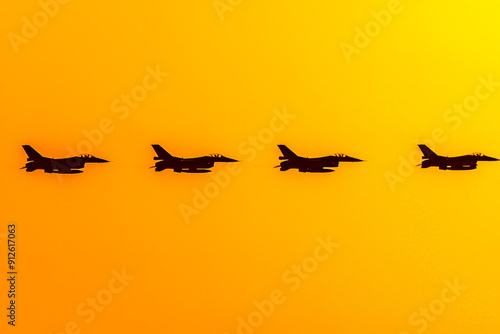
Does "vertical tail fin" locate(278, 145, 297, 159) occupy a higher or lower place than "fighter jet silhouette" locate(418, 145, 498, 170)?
higher

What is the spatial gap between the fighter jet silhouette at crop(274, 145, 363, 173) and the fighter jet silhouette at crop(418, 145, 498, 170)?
1.97 ft

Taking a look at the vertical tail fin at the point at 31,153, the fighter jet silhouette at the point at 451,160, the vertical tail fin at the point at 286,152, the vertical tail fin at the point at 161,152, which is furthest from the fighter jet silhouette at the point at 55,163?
the fighter jet silhouette at the point at 451,160

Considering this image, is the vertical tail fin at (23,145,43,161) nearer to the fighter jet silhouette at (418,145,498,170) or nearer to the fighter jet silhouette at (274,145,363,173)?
the fighter jet silhouette at (274,145,363,173)

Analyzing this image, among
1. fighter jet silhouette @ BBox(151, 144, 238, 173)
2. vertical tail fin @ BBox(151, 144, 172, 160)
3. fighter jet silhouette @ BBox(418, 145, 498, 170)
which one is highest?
vertical tail fin @ BBox(151, 144, 172, 160)

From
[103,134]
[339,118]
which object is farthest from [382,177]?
[103,134]

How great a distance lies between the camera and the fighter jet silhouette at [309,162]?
183 inches

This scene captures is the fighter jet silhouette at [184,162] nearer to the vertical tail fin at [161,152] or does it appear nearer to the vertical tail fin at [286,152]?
the vertical tail fin at [161,152]

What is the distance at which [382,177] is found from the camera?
16.0ft

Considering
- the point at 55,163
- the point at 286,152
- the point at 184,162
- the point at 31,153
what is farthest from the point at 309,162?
the point at 31,153

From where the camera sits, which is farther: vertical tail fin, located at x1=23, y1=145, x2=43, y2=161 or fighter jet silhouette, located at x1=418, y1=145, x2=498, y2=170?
fighter jet silhouette, located at x1=418, y1=145, x2=498, y2=170

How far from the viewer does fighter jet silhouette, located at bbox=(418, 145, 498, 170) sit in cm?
470

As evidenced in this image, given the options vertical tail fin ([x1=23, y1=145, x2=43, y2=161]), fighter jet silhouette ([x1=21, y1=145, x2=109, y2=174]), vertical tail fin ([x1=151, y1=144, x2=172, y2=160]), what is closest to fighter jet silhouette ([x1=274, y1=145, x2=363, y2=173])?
vertical tail fin ([x1=151, y1=144, x2=172, y2=160])

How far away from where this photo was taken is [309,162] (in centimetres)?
465

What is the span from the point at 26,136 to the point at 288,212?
7.44ft
